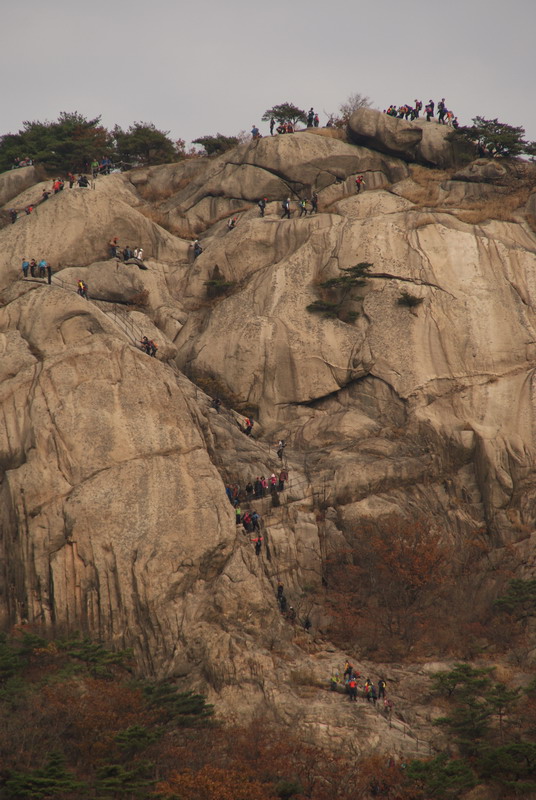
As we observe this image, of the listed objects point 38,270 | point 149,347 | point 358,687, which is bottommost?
point 358,687

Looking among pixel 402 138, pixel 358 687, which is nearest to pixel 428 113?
pixel 402 138

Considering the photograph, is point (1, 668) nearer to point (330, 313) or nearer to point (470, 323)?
point (330, 313)

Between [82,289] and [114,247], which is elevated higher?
[114,247]

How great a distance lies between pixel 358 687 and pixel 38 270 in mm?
31204

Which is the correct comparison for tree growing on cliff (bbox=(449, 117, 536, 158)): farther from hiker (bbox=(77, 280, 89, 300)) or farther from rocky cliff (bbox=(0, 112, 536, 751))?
hiker (bbox=(77, 280, 89, 300))

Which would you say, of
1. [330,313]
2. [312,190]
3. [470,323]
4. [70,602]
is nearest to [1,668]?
[70,602]

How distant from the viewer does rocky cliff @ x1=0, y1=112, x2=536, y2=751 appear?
41.1m

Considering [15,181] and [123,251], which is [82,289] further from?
[15,181]

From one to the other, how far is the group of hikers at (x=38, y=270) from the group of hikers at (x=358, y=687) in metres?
27.7

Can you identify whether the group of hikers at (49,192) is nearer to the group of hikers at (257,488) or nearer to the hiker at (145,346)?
the hiker at (145,346)

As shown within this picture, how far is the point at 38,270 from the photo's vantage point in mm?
55531

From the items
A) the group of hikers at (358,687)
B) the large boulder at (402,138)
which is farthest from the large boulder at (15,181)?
the group of hikers at (358,687)

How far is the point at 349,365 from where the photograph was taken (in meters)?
54.3

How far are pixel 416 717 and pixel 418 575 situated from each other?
8833 mm
